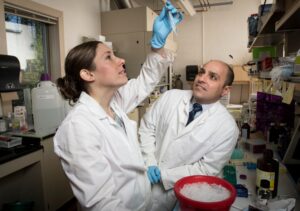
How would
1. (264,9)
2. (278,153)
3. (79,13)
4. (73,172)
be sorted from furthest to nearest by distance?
(79,13) < (278,153) < (264,9) < (73,172)

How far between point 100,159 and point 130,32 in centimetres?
303

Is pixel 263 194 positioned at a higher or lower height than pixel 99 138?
lower

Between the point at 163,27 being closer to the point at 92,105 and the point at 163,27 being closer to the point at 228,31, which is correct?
the point at 92,105

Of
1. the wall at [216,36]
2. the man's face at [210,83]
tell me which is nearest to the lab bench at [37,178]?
the man's face at [210,83]

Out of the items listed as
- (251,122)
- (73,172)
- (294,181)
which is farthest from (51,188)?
(251,122)

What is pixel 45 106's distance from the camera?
7.85ft

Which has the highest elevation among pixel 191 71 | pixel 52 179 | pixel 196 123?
pixel 191 71

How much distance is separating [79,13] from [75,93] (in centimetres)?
237

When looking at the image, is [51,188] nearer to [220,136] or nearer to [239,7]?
[220,136]

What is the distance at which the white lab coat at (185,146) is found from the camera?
1.25 m

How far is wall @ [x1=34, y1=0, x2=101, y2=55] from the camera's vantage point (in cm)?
288

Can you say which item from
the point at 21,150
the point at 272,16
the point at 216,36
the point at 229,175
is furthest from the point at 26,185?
the point at 216,36

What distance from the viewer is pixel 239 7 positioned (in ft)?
15.8

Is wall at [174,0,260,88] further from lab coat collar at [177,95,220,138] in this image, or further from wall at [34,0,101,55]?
lab coat collar at [177,95,220,138]
